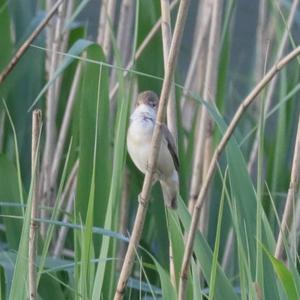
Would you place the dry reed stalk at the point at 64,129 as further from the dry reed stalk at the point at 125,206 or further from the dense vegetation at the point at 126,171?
the dry reed stalk at the point at 125,206

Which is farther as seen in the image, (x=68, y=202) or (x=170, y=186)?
(x=68, y=202)

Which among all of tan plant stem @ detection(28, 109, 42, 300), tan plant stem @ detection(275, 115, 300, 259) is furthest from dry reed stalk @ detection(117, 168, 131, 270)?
tan plant stem @ detection(28, 109, 42, 300)

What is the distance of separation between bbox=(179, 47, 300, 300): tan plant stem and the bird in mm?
546

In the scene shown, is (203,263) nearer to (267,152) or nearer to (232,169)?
(232,169)

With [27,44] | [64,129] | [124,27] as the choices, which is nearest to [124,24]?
[124,27]

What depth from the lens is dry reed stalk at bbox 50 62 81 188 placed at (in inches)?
88.5

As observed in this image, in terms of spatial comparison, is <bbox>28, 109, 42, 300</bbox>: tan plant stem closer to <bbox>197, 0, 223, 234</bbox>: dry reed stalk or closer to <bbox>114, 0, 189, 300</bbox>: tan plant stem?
<bbox>114, 0, 189, 300</bbox>: tan plant stem

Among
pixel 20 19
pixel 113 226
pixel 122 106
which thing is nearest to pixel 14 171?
pixel 113 226

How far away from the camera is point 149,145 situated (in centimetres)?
182

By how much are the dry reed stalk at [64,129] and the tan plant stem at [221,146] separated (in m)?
1.02

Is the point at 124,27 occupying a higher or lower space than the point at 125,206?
higher

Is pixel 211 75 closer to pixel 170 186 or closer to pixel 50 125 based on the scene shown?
pixel 170 186

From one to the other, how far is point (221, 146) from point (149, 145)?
653mm

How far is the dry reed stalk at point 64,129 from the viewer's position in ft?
7.38
